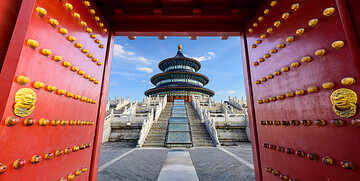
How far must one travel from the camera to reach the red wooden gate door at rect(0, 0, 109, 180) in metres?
0.94

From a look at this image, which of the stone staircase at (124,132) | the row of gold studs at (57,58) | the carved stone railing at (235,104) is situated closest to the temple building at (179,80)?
the carved stone railing at (235,104)

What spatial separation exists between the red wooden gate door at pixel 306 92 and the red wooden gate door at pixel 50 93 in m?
2.20

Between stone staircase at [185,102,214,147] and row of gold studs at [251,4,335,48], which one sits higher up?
row of gold studs at [251,4,335,48]

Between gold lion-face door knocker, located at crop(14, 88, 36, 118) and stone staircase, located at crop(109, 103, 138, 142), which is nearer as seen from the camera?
gold lion-face door knocker, located at crop(14, 88, 36, 118)

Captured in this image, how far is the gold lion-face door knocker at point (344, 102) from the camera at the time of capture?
2.98ft

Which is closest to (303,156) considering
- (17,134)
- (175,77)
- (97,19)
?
(17,134)

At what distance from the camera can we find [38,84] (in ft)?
3.53

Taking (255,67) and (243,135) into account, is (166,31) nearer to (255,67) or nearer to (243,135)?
(255,67)

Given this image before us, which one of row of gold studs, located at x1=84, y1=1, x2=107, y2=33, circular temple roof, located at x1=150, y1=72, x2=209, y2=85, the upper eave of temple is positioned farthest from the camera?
the upper eave of temple

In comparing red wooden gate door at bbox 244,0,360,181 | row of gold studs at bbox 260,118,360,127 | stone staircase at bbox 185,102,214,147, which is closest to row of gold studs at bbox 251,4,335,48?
red wooden gate door at bbox 244,0,360,181

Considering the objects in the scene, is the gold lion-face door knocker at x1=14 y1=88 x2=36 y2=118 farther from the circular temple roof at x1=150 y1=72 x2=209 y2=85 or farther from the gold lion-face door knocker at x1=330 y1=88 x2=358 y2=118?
the circular temple roof at x1=150 y1=72 x2=209 y2=85

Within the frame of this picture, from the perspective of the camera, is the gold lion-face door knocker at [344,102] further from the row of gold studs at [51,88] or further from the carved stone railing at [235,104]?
the carved stone railing at [235,104]

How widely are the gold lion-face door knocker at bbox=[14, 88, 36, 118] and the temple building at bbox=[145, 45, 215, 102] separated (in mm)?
24178

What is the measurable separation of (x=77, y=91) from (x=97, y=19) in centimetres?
109
